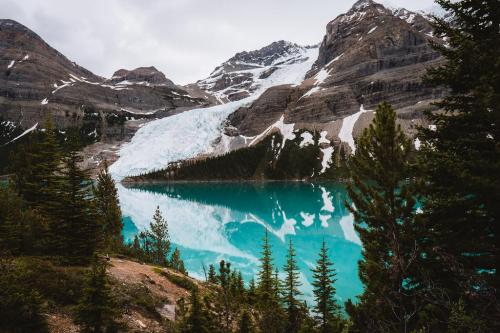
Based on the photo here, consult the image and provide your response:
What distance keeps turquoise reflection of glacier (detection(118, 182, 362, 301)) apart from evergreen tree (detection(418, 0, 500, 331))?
84.4 ft

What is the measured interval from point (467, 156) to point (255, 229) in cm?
6875

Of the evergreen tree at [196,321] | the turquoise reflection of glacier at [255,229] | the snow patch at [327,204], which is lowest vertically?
the turquoise reflection of glacier at [255,229]

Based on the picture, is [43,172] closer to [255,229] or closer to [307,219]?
[255,229]

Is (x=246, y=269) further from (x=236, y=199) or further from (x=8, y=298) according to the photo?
(x=236, y=199)

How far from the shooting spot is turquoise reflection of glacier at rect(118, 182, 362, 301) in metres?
50.2

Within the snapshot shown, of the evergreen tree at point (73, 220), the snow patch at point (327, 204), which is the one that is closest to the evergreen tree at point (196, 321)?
the evergreen tree at point (73, 220)

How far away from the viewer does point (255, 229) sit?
253 ft

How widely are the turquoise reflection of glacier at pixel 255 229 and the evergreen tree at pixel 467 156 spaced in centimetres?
2573

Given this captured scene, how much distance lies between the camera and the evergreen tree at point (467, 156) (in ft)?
30.3

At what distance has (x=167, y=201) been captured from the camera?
12694 centimetres

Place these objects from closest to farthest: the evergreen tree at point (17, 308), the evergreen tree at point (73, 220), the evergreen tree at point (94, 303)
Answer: the evergreen tree at point (17, 308)
the evergreen tree at point (94, 303)
the evergreen tree at point (73, 220)

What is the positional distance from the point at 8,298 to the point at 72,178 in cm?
990

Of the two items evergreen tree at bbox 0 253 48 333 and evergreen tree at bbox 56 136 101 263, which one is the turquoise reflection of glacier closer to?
evergreen tree at bbox 56 136 101 263

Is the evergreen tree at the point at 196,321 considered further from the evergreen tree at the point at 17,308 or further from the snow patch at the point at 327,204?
the snow patch at the point at 327,204
